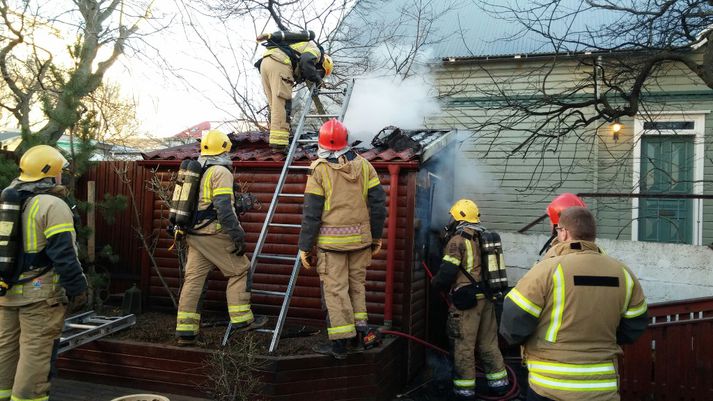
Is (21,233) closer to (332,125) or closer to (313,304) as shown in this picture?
(332,125)

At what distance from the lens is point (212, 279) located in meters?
6.29

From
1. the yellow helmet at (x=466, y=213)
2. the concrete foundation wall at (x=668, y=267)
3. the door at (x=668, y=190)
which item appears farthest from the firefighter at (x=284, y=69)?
the door at (x=668, y=190)

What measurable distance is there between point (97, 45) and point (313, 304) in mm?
9235

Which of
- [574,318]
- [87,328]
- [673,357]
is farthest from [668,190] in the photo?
[87,328]

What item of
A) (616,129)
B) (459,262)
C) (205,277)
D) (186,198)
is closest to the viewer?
(186,198)

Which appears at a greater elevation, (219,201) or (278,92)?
(278,92)

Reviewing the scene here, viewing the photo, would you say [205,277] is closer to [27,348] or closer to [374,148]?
[27,348]

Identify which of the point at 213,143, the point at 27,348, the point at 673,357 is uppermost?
the point at 213,143

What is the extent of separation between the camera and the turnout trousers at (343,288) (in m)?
4.29

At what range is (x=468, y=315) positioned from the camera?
17.4 ft

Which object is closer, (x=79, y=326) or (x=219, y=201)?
(x=219, y=201)

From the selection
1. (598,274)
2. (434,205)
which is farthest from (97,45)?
(598,274)

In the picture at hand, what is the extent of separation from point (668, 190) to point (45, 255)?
34.8ft

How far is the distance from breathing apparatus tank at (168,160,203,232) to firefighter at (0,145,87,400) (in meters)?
0.92
